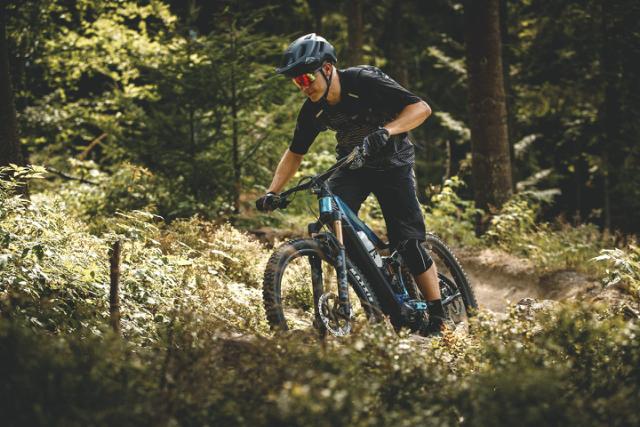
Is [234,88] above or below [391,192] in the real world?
above

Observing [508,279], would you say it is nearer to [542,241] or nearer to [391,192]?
[542,241]

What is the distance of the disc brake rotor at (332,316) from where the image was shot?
13.6ft

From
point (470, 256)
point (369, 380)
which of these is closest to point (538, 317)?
point (369, 380)

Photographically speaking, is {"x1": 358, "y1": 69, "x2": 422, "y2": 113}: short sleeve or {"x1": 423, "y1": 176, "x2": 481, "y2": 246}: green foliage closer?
{"x1": 358, "y1": 69, "x2": 422, "y2": 113}: short sleeve

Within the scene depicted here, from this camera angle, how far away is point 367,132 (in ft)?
15.7

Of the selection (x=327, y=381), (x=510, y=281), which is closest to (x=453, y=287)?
(x=510, y=281)

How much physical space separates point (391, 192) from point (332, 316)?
3.99 feet

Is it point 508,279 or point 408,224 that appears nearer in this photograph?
point 408,224

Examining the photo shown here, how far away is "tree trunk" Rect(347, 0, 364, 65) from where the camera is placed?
15289 millimetres

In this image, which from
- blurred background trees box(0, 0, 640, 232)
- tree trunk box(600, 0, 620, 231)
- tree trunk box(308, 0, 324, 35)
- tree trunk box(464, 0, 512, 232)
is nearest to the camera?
blurred background trees box(0, 0, 640, 232)

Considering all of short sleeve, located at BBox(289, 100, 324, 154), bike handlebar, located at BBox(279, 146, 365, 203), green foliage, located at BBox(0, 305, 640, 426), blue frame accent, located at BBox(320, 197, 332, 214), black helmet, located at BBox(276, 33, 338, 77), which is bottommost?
green foliage, located at BBox(0, 305, 640, 426)

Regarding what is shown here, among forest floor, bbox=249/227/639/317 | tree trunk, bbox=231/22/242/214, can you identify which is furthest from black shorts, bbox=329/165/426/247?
tree trunk, bbox=231/22/242/214

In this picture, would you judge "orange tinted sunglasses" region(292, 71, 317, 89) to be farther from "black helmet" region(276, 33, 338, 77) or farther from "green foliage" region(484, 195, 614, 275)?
"green foliage" region(484, 195, 614, 275)

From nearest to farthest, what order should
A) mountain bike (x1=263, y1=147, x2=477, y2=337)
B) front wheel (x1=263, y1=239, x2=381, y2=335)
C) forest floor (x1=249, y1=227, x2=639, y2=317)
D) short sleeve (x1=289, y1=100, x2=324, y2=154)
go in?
front wheel (x1=263, y1=239, x2=381, y2=335) → mountain bike (x1=263, y1=147, x2=477, y2=337) → short sleeve (x1=289, y1=100, x2=324, y2=154) → forest floor (x1=249, y1=227, x2=639, y2=317)
